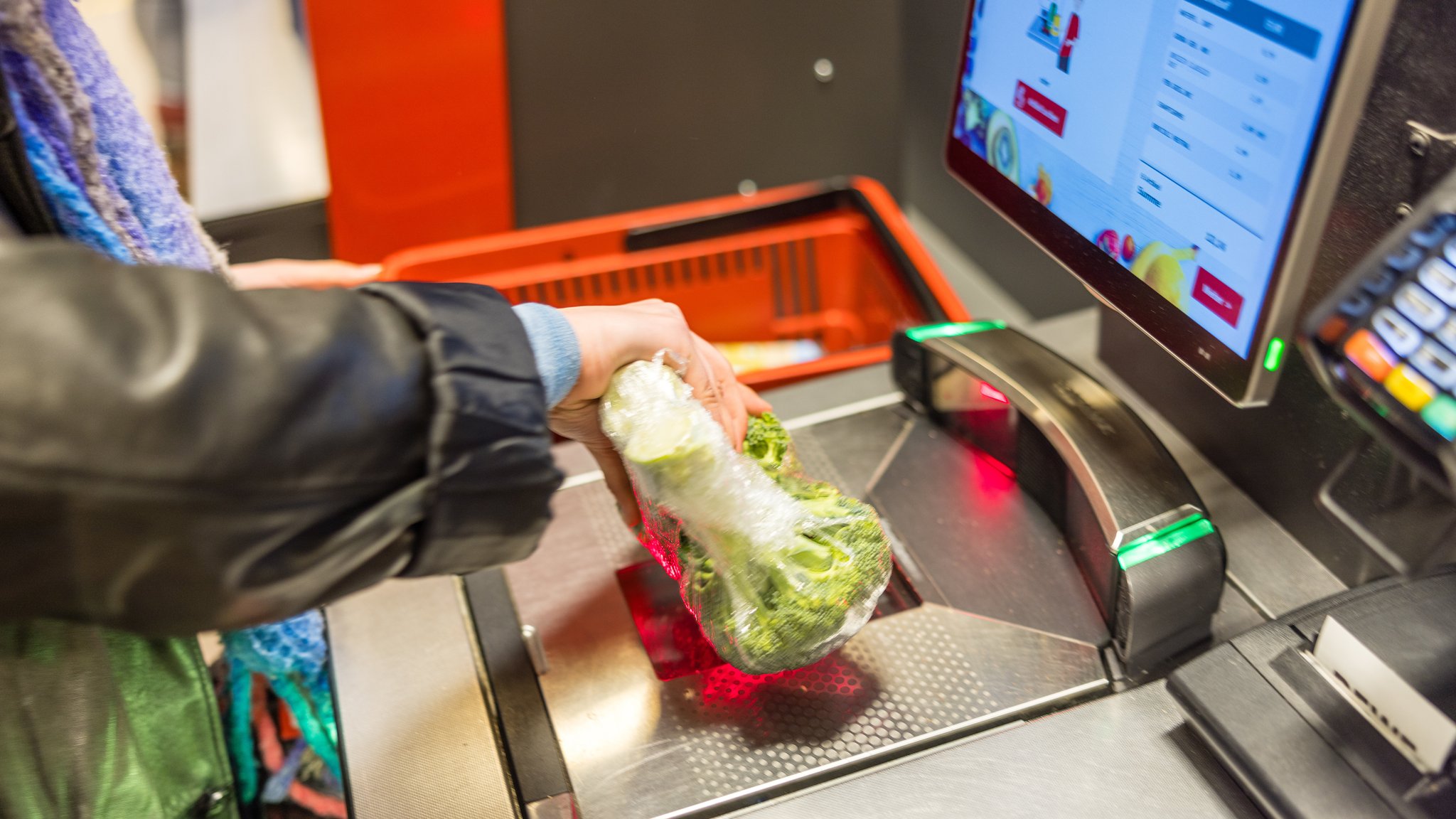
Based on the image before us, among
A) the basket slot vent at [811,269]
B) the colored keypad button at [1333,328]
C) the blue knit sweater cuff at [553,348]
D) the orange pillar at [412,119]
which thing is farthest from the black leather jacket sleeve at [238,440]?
the basket slot vent at [811,269]

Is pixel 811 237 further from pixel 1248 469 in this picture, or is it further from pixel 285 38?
pixel 285 38

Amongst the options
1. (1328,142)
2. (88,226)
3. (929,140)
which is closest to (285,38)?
(929,140)

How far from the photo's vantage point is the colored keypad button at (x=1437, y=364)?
47cm

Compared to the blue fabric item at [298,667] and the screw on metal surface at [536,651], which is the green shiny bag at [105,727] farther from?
the screw on metal surface at [536,651]

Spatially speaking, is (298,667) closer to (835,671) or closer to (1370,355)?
(835,671)

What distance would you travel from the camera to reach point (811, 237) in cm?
135

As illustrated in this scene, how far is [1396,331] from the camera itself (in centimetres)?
48

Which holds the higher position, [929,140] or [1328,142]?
[1328,142]

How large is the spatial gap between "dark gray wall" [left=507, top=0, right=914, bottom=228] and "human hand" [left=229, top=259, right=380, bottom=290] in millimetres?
304

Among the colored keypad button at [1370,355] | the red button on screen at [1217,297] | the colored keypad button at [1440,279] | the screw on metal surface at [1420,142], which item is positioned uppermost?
the screw on metal surface at [1420,142]

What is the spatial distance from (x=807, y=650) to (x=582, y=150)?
2.69 ft

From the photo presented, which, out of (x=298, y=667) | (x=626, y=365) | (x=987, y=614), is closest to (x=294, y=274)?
(x=298, y=667)

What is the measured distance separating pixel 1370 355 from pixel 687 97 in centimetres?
96

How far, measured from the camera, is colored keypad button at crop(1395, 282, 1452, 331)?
0.47m
